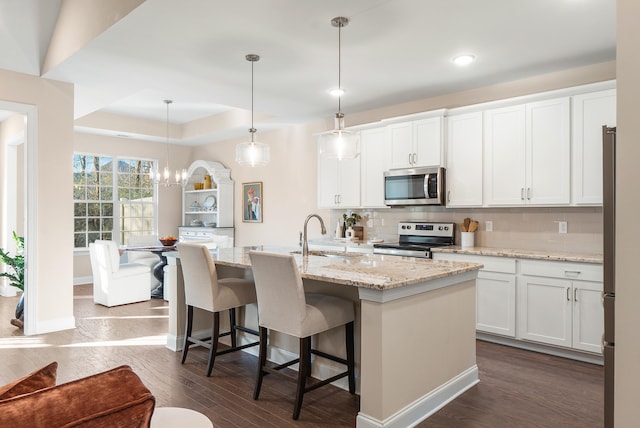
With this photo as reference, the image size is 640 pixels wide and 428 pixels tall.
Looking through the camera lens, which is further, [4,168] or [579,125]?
[4,168]

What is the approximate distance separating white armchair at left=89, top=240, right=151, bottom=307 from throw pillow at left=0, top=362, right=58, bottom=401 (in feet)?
16.0

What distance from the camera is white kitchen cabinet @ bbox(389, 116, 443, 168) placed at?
4.62 metres

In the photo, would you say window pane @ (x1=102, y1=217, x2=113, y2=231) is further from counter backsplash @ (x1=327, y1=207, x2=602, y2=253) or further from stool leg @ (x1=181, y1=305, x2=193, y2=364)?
counter backsplash @ (x1=327, y1=207, x2=602, y2=253)

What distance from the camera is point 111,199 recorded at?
25.5 ft

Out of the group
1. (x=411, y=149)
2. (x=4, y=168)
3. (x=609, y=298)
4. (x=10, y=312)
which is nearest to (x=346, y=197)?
(x=411, y=149)

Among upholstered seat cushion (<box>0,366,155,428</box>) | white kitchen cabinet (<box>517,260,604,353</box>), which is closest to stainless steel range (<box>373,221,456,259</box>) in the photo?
white kitchen cabinet (<box>517,260,604,353</box>)

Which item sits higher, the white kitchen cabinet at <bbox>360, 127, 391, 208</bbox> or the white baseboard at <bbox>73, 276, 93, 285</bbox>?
the white kitchen cabinet at <bbox>360, 127, 391, 208</bbox>

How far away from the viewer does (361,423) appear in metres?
2.38

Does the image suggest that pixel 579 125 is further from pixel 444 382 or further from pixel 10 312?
pixel 10 312

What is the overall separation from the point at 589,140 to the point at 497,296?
1.58 metres

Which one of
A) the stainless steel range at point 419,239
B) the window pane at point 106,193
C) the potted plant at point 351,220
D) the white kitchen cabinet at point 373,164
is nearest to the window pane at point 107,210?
the window pane at point 106,193

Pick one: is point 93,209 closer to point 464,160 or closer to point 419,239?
point 419,239

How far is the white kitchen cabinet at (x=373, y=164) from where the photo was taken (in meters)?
5.17

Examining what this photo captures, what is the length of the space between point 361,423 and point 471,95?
3613 millimetres
